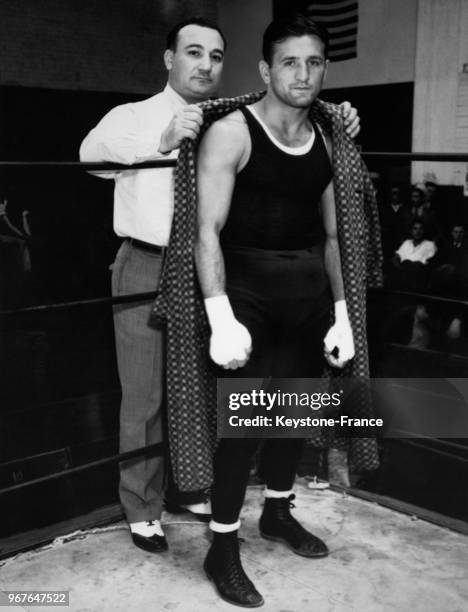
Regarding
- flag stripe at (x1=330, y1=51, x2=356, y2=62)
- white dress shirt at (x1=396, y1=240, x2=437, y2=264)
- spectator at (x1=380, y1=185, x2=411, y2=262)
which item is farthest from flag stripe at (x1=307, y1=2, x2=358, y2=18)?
white dress shirt at (x1=396, y1=240, x2=437, y2=264)

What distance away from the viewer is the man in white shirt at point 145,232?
6.50 ft

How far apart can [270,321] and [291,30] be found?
0.65 metres

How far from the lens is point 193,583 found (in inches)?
73.0

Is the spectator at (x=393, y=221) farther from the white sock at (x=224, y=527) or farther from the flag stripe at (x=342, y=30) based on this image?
the white sock at (x=224, y=527)

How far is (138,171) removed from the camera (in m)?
2.00

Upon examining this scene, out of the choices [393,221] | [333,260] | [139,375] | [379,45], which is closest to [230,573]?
[139,375]

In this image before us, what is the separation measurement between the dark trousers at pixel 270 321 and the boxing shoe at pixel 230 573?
0.20 feet

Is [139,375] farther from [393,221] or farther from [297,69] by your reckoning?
[393,221]

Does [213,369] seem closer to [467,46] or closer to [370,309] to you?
[370,309]

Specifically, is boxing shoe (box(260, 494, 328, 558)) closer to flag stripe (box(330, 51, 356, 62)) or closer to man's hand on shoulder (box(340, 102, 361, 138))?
man's hand on shoulder (box(340, 102, 361, 138))

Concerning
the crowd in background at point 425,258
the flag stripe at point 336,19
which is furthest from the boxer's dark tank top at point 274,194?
the flag stripe at point 336,19

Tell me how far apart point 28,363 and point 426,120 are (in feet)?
18.6

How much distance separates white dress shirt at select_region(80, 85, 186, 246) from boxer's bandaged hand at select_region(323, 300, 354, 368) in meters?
0.50

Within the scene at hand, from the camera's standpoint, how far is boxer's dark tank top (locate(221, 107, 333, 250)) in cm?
164
